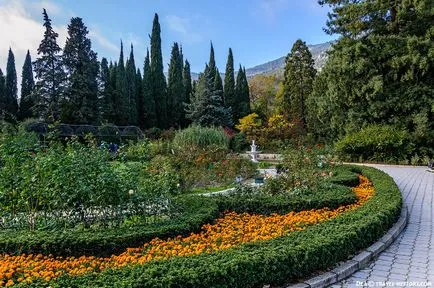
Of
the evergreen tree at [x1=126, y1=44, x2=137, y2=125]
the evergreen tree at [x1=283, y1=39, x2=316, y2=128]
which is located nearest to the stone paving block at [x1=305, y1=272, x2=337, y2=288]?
the evergreen tree at [x1=283, y1=39, x2=316, y2=128]

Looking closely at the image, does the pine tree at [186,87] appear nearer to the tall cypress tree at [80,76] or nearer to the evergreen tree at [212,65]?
the evergreen tree at [212,65]

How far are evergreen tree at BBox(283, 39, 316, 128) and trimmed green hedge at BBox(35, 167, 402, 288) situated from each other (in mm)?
20646

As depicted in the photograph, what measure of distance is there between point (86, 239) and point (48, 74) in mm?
23905

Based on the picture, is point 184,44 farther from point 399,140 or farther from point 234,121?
point 399,140

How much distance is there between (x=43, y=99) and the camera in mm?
25250

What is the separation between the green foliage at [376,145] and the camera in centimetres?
1609

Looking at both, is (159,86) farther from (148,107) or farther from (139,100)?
(148,107)

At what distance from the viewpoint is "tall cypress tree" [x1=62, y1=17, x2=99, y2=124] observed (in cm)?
2447

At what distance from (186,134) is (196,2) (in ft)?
18.3

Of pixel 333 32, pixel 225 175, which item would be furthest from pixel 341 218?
pixel 333 32

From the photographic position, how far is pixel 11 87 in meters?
32.4

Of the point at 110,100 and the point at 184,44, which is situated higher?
the point at 184,44

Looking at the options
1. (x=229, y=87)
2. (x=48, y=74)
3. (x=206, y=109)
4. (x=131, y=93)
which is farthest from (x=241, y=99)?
(x=48, y=74)

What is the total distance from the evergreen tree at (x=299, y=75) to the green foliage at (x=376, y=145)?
7.65 meters
